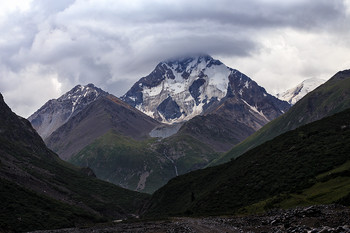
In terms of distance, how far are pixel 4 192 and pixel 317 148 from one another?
121 m

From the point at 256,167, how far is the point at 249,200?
1136 inches

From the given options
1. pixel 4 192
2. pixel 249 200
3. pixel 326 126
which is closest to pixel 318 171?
pixel 249 200

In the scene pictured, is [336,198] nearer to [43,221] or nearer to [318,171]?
[318,171]

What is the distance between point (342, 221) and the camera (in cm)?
5653

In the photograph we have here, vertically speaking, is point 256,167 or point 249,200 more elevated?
point 256,167

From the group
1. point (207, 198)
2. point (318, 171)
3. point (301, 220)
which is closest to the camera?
point (301, 220)

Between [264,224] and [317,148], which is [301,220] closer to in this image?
[264,224]

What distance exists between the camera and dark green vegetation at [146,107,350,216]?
4122 inches

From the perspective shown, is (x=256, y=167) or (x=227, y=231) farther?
(x=256, y=167)

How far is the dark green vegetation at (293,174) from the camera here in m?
105

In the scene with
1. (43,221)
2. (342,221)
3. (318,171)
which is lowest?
(342,221)

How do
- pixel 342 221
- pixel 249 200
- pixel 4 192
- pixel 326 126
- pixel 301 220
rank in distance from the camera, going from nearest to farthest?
pixel 342 221, pixel 301 220, pixel 249 200, pixel 326 126, pixel 4 192

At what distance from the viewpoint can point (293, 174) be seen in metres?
132

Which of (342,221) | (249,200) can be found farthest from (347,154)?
(342,221)
